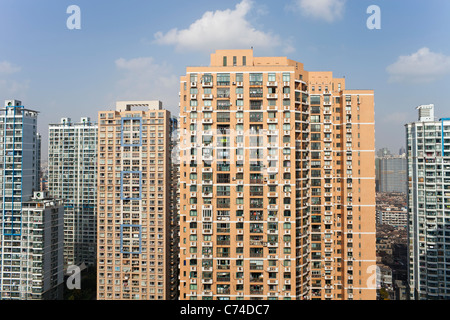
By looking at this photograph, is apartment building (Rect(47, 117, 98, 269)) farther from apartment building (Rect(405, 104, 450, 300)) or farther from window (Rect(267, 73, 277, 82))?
apartment building (Rect(405, 104, 450, 300))

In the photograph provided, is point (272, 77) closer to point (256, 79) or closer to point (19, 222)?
point (256, 79)

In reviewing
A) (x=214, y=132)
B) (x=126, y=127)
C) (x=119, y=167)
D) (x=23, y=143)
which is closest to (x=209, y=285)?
(x=214, y=132)

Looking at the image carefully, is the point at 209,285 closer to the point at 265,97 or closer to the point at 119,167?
the point at 265,97

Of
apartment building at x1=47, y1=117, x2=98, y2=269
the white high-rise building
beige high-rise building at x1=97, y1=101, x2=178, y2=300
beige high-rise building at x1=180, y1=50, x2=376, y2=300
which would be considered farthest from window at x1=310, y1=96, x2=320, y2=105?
apartment building at x1=47, y1=117, x2=98, y2=269

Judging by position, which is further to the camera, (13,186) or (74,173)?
(74,173)

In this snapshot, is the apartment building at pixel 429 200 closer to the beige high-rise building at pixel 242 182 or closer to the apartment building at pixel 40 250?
the beige high-rise building at pixel 242 182

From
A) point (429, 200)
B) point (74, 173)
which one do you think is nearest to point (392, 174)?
point (429, 200)
